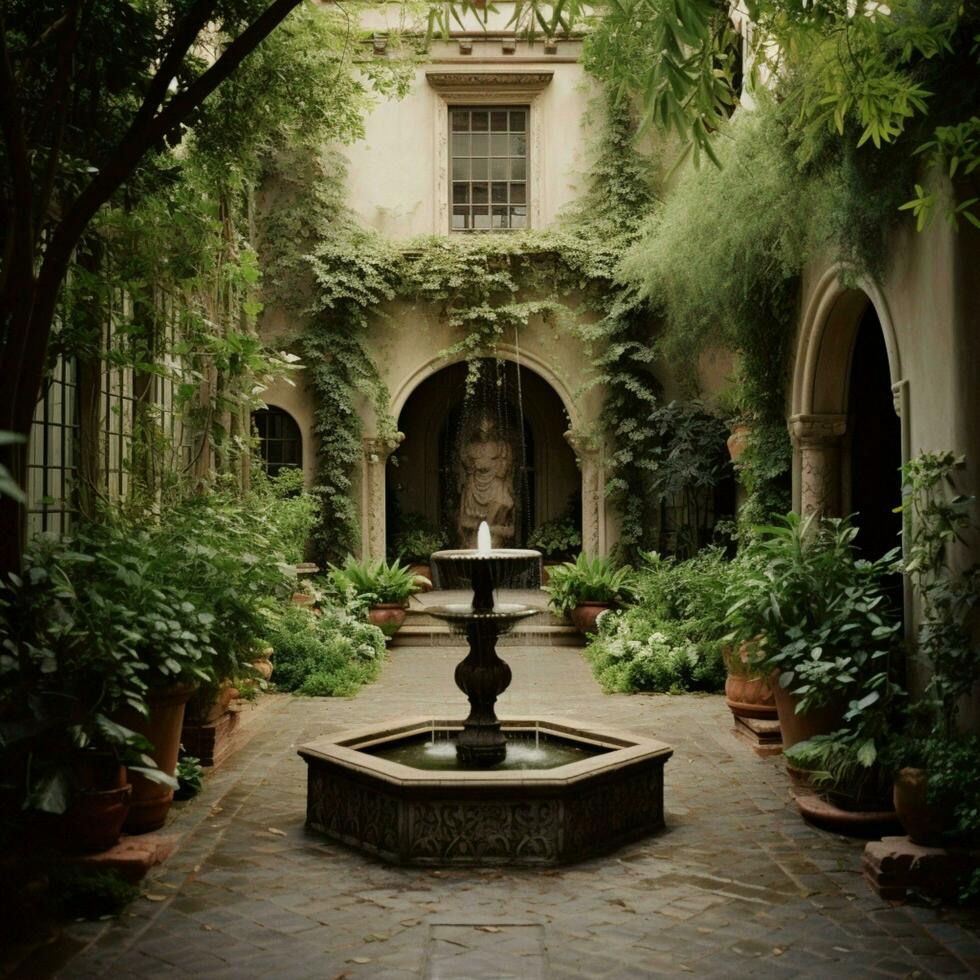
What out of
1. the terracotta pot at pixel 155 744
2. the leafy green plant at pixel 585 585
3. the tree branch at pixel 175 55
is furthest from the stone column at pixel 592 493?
the tree branch at pixel 175 55

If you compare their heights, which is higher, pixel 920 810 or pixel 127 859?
pixel 920 810

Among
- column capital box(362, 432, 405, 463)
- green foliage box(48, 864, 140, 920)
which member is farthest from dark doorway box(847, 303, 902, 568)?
column capital box(362, 432, 405, 463)

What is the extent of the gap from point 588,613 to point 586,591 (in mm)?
261

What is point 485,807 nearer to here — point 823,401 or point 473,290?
point 823,401

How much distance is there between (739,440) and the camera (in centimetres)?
967

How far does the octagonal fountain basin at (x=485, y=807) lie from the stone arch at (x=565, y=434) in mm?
8578

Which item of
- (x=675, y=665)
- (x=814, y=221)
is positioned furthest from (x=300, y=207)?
(x=814, y=221)

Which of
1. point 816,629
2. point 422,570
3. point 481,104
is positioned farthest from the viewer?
point 422,570

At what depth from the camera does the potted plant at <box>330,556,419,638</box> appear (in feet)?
40.9

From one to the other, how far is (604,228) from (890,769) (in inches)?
401

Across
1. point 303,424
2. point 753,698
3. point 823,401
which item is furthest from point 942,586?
point 303,424

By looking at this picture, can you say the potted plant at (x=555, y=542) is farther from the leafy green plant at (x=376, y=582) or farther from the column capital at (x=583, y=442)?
the leafy green plant at (x=376, y=582)

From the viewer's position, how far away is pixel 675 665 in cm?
972

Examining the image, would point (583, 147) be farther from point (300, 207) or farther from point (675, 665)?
point (675, 665)
